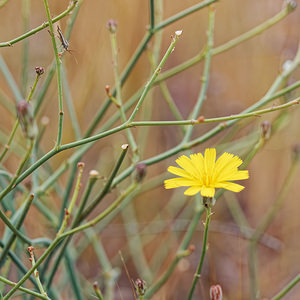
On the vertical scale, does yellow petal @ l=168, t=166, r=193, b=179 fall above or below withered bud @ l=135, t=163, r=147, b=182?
above

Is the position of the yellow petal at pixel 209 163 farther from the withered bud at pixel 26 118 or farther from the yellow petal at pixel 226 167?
the withered bud at pixel 26 118

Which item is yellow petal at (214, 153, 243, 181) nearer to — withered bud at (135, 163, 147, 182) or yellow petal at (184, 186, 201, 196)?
yellow petal at (184, 186, 201, 196)

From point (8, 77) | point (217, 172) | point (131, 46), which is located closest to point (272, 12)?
point (131, 46)

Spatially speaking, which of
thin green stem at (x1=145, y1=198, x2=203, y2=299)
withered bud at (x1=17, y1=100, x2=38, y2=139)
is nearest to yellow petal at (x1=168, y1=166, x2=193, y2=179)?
withered bud at (x1=17, y1=100, x2=38, y2=139)

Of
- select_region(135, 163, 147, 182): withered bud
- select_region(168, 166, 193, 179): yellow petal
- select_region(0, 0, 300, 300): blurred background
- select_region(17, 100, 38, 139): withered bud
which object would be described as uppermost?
select_region(0, 0, 300, 300): blurred background

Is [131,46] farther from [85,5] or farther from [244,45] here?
[244,45]

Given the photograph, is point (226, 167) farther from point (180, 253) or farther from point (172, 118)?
point (172, 118)

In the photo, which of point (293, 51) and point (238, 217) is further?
point (293, 51)
